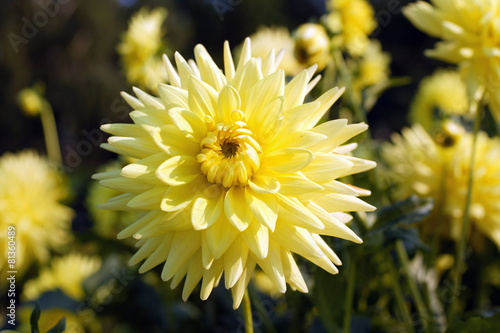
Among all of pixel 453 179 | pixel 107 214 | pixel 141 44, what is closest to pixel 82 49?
pixel 141 44

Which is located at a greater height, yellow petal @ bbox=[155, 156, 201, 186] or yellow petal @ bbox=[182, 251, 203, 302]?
yellow petal @ bbox=[155, 156, 201, 186]

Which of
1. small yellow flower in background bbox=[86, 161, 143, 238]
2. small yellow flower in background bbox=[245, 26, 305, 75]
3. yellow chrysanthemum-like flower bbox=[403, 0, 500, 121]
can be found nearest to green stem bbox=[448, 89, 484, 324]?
yellow chrysanthemum-like flower bbox=[403, 0, 500, 121]

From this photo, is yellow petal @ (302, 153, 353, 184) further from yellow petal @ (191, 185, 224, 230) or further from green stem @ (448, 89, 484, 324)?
green stem @ (448, 89, 484, 324)

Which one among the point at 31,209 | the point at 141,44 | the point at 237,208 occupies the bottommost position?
the point at 31,209

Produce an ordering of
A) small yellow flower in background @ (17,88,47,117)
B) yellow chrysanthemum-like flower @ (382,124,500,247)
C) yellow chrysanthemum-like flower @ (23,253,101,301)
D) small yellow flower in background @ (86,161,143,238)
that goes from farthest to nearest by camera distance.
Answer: small yellow flower in background @ (17,88,47,117)
small yellow flower in background @ (86,161,143,238)
yellow chrysanthemum-like flower @ (23,253,101,301)
yellow chrysanthemum-like flower @ (382,124,500,247)

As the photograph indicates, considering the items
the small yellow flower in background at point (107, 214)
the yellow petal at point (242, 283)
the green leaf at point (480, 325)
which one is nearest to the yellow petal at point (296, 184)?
the yellow petal at point (242, 283)

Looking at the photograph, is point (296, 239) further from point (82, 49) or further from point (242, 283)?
point (82, 49)

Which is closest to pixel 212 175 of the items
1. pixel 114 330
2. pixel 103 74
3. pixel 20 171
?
pixel 114 330
